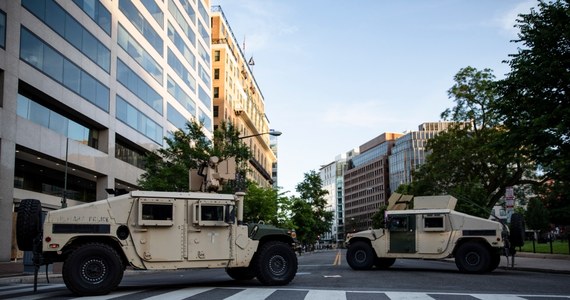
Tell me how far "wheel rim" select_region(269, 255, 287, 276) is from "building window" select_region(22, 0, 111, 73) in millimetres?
21834

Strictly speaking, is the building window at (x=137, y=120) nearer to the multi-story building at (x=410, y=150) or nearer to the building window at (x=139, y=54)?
the building window at (x=139, y=54)

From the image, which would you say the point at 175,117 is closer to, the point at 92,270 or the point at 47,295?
the point at 47,295

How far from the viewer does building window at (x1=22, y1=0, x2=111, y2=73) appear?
29375mm

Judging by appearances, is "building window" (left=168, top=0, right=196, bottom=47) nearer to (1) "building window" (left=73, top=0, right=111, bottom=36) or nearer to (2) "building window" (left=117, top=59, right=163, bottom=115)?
(2) "building window" (left=117, top=59, right=163, bottom=115)

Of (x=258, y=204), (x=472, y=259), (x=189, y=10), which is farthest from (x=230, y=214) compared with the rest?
(x=189, y=10)

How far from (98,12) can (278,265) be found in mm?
28726

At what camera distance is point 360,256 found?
2000 cm

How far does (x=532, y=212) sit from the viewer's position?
240 ft

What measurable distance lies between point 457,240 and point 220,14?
61.9 m

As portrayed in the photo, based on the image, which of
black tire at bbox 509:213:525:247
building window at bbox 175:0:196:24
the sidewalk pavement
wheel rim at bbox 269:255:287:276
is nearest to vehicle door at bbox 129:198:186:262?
wheel rim at bbox 269:255:287:276

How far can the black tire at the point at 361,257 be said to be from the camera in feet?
65.0

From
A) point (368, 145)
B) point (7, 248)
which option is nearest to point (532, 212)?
point (7, 248)

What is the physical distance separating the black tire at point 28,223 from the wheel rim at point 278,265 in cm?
520

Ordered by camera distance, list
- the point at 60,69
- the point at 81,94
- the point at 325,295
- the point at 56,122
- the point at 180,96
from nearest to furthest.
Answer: the point at 325,295 → the point at 60,69 → the point at 56,122 → the point at 81,94 → the point at 180,96
